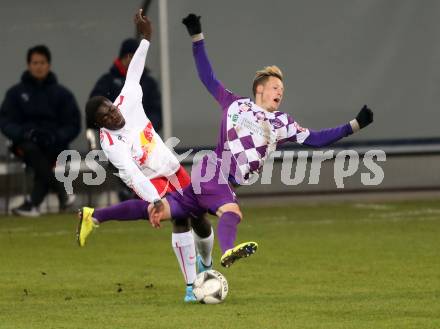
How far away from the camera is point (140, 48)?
11.4 meters

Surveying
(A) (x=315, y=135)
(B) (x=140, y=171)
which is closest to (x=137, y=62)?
(B) (x=140, y=171)

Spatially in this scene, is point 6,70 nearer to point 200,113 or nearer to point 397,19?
point 200,113

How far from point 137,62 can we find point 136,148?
868 mm

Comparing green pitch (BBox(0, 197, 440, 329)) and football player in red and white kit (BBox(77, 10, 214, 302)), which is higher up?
football player in red and white kit (BBox(77, 10, 214, 302))

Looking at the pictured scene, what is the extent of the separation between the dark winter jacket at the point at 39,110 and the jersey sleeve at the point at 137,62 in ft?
19.7

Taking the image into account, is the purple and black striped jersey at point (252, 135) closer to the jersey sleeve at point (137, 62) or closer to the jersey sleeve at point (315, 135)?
the jersey sleeve at point (315, 135)

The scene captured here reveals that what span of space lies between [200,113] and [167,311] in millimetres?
8959

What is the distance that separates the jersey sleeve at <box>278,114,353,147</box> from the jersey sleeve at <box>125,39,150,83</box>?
1.36 m

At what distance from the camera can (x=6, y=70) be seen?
18.8 m

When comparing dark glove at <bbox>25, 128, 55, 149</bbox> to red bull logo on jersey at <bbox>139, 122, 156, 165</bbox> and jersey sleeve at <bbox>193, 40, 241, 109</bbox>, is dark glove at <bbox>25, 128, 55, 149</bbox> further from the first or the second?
jersey sleeve at <bbox>193, 40, 241, 109</bbox>

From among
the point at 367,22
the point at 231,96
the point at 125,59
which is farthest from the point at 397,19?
the point at 231,96

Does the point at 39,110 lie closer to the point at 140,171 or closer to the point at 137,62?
the point at 137,62

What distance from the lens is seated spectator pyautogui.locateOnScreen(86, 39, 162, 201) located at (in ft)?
55.3

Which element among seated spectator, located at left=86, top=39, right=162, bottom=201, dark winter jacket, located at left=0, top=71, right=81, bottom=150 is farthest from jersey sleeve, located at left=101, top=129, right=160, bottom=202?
dark winter jacket, located at left=0, top=71, right=81, bottom=150
